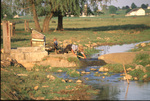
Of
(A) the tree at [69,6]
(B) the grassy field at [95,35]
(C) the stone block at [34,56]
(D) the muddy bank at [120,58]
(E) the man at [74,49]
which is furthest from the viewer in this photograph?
(A) the tree at [69,6]

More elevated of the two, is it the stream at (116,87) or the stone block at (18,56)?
the stone block at (18,56)

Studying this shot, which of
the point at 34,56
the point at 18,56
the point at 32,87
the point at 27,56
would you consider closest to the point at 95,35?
the point at 34,56

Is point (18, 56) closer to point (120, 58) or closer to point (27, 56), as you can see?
point (27, 56)

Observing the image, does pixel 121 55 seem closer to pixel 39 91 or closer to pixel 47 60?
pixel 47 60

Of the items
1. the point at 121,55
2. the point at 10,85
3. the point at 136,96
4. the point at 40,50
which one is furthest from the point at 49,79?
the point at 121,55

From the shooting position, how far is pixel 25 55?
15.0 m

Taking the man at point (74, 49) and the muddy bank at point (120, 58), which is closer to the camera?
the muddy bank at point (120, 58)

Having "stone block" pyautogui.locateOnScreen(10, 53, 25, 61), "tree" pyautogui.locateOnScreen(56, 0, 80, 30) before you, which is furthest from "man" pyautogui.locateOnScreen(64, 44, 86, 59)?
"tree" pyautogui.locateOnScreen(56, 0, 80, 30)

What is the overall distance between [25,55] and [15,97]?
21.0 ft

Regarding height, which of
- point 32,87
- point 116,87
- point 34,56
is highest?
point 34,56

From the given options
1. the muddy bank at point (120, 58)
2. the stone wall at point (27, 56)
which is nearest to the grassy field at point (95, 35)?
the stone wall at point (27, 56)

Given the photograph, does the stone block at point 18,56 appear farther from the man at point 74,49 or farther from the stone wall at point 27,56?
the man at point 74,49

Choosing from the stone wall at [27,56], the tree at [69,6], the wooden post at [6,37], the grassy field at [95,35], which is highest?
the tree at [69,6]

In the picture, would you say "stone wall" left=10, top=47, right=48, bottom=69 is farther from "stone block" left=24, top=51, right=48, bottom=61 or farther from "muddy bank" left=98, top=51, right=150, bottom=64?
"muddy bank" left=98, top=51, right=150, bottom=64
